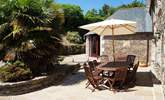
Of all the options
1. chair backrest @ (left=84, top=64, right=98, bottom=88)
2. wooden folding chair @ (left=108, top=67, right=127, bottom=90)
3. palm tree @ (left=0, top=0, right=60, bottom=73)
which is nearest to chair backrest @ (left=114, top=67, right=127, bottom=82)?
wooden folding chair @ (left=108, top=67, right=127, bottom=90)

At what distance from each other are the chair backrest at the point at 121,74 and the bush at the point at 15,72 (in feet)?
11.5

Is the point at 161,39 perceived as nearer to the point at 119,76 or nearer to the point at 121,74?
the point at 121,74

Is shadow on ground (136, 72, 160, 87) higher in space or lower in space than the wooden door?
lower

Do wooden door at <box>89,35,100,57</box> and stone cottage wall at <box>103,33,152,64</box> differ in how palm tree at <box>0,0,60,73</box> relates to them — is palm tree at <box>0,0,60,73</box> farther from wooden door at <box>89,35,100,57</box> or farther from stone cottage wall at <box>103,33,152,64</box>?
wooden door at <box>89,35,100,57</box>

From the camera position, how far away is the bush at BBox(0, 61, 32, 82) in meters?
10.0

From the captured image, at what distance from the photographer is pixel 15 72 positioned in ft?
33.6

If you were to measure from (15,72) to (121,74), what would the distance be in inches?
163

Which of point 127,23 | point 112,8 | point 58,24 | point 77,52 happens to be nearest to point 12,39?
point 58,24

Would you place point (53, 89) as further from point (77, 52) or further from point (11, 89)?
point (77, 52)

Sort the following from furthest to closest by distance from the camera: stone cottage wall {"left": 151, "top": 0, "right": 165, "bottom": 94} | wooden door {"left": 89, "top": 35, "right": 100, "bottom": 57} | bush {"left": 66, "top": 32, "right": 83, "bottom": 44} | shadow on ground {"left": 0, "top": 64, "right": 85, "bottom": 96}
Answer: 1. bush {"left": 66, "top": 32, "right": 83, "bottom": 44}
2. wooden door {"left": 89, "top": 35, "right": 100, "bottom": 57}
3. shadow on ground {"left": 0, "top": 64, "right": 85, "bottom": 96}
4. stone cottage wall {"left": 151, "top": 0, "right": 165, "bottom": 94}

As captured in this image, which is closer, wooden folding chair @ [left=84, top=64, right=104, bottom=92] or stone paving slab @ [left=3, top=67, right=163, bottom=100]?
stone paving slab @ [left=3, top=67, right=163, bottom=100]

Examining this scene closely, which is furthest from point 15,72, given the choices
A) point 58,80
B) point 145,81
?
point 145,81

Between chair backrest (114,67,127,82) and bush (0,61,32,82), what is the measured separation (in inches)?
138

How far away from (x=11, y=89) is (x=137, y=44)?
401 inches
